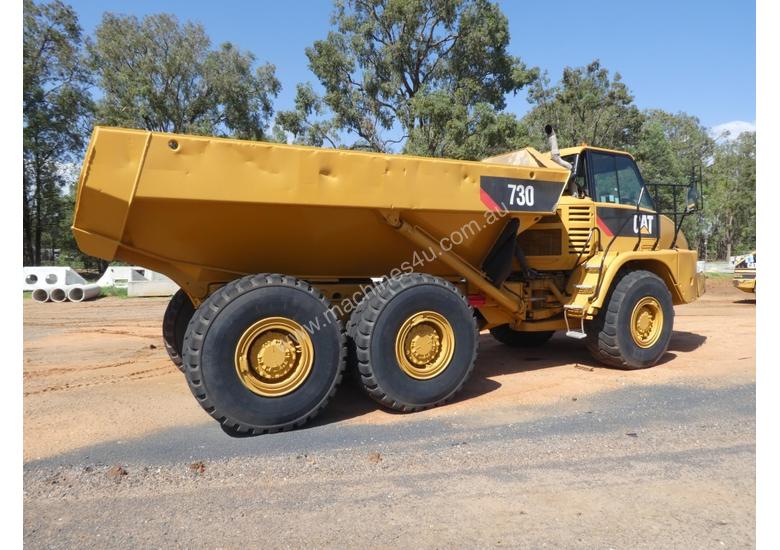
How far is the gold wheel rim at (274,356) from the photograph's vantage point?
406 cm

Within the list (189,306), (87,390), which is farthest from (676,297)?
(87,390)

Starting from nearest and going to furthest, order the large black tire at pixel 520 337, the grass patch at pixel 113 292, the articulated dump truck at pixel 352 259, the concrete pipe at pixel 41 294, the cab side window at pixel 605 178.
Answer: the articulated dump truck at pixel 352 259 → the cab side window at pixel 605 178 → the large black tire at pixel 520 337 → the concrete pipe at pixel 41 294 → the grass patch at pixel 113 292

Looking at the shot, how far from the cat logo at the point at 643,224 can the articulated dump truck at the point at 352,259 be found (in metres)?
0.23

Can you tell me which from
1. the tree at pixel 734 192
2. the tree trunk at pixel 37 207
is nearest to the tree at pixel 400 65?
the tree trunk at pixel 37 207

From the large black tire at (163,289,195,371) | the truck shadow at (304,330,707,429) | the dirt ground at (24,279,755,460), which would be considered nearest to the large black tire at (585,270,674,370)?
the dirt ground at (24,279,755,460)

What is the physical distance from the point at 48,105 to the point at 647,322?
3152 centimetres

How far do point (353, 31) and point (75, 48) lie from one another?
51.3 feet

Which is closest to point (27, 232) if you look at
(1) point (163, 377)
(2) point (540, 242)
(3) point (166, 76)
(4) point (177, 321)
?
(3) point (166, 76)

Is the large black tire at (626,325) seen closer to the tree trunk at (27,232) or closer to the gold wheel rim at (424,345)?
the gold wheel rim at (424,345)

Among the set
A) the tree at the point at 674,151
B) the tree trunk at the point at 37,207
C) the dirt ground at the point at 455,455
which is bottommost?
the dirt ground at the point at 455,455

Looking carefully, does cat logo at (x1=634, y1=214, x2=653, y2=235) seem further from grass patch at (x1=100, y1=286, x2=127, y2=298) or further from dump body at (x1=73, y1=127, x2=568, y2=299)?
grass patch at (x1=100, y1=286, x2=127, y2=298)

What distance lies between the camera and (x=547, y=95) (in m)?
30.0

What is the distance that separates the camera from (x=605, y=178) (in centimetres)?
642

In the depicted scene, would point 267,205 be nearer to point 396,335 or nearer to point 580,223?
point 396,335
